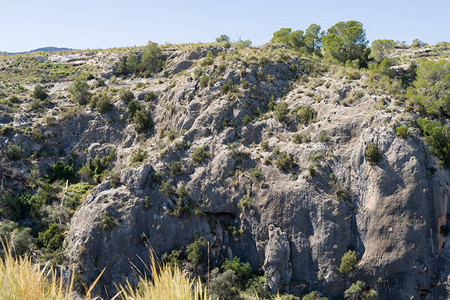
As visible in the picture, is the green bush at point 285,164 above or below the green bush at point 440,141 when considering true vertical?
below

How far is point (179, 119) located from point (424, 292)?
1050 inches

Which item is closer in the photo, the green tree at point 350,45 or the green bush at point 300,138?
the green bush at point 300,138

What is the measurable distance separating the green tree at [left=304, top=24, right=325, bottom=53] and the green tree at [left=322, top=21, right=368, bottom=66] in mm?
6435

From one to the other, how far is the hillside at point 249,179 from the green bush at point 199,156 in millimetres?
144

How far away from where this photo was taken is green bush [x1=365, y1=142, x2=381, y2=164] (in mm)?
23812

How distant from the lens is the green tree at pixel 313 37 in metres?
47.4

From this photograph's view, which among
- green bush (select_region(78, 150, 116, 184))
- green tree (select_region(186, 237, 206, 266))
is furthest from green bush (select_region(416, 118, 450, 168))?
green bush (select_region(78, 150, 116, 184))

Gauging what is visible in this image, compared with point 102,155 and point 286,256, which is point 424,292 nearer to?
point 286,256

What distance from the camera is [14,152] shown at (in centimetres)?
3216

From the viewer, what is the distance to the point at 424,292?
68.4 ft

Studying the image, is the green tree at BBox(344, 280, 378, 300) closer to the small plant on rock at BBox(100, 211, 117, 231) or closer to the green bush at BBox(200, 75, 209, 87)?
the small plant on rock at BBox(100, 211, 117, 231)

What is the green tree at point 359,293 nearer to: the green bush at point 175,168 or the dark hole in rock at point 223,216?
the dark hole in rock at point 223,216

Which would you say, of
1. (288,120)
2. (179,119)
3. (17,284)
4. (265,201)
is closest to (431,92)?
(288,120)

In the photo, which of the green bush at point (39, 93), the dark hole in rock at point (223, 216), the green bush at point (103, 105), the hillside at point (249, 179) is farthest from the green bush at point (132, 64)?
the dark hole in rock at point (223, 216)
